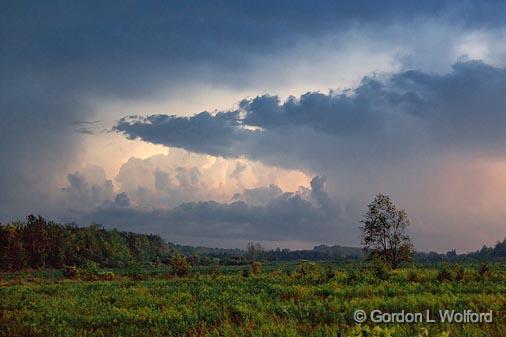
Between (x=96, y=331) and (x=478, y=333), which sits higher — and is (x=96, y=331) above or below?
below

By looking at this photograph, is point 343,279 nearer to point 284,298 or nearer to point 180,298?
point 284,298

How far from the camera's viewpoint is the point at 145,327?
1859cm

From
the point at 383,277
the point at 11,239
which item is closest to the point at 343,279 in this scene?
the point at 383,277

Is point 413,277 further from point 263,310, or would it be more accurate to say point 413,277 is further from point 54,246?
point 54,246

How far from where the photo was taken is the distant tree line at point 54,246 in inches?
4097

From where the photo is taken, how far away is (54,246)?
372ft

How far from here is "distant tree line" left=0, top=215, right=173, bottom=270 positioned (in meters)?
104

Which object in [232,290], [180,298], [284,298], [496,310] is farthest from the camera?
[232,290]

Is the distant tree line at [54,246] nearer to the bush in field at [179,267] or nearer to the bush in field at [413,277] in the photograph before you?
the bush in field at [179,267]

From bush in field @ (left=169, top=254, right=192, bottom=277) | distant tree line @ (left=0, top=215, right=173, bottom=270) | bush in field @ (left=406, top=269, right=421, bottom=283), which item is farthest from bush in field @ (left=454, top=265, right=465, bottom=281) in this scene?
distant tree line @ (left=0, top=215, right=173, bottom=270)

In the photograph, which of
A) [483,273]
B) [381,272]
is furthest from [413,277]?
[483,273]

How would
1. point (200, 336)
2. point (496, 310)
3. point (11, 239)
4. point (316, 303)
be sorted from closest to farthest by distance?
point (200, 336), point (496, 310), point (316, 303), point (11, 239)

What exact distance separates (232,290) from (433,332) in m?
16.5

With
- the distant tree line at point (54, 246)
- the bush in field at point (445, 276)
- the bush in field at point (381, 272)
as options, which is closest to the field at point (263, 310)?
the bush in field at point (445, 276)
